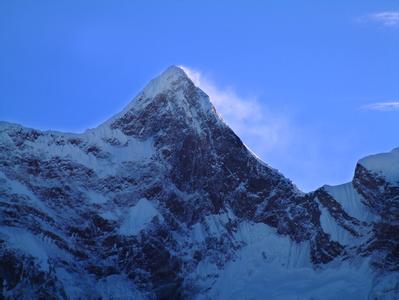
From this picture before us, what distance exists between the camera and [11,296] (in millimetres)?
189625

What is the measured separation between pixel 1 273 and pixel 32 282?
18.2 feet

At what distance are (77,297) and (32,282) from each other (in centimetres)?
949

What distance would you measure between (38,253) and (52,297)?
8949 millimetres

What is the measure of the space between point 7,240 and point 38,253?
5.97 metres

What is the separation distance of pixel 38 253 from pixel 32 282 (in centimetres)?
636

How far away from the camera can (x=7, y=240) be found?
198 m

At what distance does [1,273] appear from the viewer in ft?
630

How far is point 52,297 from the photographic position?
193m

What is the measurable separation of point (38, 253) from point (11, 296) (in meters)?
11.0

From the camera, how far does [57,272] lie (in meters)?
199

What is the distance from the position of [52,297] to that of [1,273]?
9.67 metres

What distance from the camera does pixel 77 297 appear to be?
199m

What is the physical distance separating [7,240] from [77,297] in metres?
16.0
